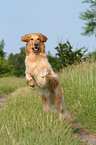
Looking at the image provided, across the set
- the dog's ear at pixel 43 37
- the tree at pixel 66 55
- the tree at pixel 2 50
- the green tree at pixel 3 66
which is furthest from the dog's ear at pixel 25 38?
the tree at pixel 2 50

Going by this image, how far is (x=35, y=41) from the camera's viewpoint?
11.9 feet

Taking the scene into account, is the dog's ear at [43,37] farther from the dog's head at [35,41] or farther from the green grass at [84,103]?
the green grass at [84,103]

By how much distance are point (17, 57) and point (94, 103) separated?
2175 centimetres

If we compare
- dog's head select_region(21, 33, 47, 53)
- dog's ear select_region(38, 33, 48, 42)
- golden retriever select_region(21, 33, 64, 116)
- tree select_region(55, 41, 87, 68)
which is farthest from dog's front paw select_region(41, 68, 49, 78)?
tree select_region(55, 41, 87, 68)

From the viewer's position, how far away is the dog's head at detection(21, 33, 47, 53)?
3.63m

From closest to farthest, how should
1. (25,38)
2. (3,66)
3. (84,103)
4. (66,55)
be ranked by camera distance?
(25,38) → (84,103) → (66,55) → (3,66)

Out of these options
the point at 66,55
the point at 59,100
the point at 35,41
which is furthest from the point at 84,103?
the point at 66,55

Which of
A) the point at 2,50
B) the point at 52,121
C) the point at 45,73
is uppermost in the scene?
the point at 2,50

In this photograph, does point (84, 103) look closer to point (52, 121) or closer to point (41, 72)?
point (52, 121)

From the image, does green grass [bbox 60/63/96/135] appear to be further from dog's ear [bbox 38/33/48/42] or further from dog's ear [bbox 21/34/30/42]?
dog's ear [bbox 21/34/30/42]

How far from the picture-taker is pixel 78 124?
16.7 feet

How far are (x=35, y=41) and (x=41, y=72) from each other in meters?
0.61

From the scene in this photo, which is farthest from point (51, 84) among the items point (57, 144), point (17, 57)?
point (17, 57)

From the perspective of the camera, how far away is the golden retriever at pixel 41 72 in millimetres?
3586
